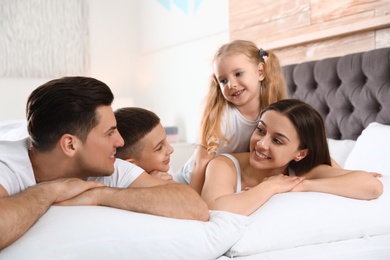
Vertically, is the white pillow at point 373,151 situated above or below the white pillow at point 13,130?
below

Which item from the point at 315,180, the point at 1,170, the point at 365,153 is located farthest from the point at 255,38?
the point at 1,170

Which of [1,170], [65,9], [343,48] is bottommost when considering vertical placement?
[1,170]

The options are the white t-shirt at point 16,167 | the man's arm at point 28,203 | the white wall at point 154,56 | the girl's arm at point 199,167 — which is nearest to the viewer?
the man's arm at point 28,203

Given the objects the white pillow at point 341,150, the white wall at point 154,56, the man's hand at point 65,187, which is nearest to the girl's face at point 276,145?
the man's hand at point 65,187

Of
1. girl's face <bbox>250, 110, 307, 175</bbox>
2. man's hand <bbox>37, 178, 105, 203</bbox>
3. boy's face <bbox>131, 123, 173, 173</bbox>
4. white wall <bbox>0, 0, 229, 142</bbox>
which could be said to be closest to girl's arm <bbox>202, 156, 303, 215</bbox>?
girl's face <bbox>250, 110, 307, 175</bbox>

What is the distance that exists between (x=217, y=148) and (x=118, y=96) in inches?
158

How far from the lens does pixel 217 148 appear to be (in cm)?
268

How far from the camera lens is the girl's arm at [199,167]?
257 cm

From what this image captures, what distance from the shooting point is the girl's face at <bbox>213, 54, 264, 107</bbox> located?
2.67 m

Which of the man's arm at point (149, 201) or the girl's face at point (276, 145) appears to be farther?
the girl's face at point (276, 145)

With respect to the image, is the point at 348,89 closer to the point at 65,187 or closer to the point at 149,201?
the point at 149,201

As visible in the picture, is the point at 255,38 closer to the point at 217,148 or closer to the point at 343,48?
the point at 343,48

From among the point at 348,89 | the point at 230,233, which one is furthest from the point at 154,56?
the point at 230,233

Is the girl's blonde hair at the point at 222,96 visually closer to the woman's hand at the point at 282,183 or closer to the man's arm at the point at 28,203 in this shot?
the woman's hand at the point at 282,183
